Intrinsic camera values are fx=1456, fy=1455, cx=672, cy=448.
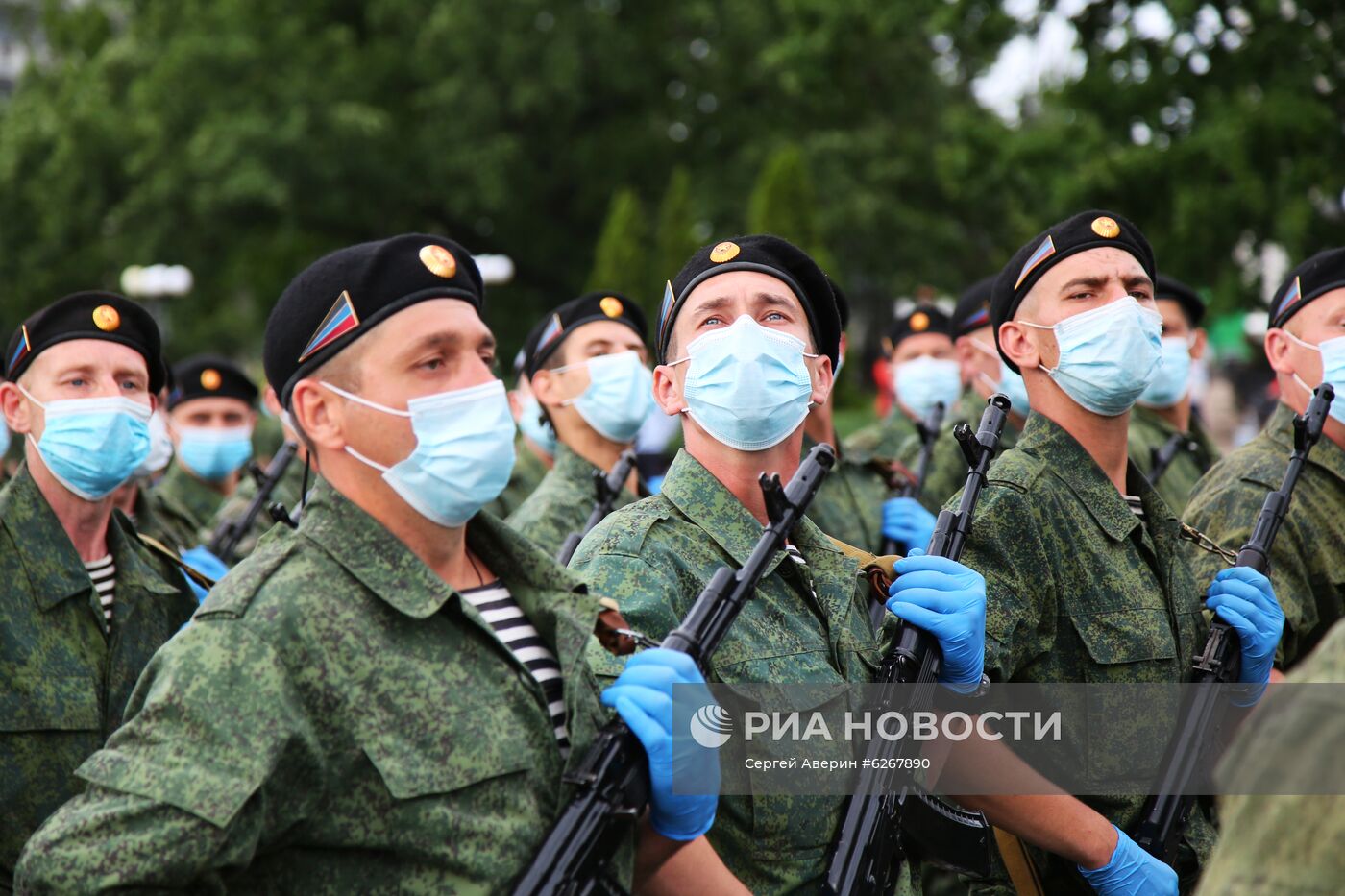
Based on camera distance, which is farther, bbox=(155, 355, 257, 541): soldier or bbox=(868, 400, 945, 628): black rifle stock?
bbox=(155, 355, 257, 541): soldier

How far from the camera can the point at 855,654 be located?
3.30 m

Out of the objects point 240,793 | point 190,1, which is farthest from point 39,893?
point 190,1

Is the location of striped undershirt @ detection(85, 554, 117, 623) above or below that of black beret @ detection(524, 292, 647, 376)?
below

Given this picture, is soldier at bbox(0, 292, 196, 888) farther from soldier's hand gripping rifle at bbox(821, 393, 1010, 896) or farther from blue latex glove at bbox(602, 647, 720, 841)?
soldier's hand gripping rifle at bbox(821, 393, 1010, 896)

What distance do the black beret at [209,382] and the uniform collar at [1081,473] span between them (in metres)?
6.40

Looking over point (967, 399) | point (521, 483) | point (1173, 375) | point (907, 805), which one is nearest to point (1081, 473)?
point (907, 805)

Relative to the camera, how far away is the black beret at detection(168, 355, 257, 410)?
9.16 m

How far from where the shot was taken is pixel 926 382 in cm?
877

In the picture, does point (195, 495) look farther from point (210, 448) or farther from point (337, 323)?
point (337, 323)

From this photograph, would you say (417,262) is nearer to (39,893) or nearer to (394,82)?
(39,893)

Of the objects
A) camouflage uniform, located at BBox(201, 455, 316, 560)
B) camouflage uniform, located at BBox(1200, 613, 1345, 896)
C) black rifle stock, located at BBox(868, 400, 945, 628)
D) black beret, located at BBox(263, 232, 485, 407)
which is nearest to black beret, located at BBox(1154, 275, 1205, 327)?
black rifle stock, located at BBox(868, 400, 945, 628)

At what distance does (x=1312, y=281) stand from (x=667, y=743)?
3333 millimetres

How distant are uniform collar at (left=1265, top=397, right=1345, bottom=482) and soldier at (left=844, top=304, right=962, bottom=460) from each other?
3.80m

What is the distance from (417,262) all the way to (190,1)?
26613 mm
